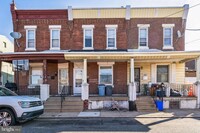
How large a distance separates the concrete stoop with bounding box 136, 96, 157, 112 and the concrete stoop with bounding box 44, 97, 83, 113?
3.93 metres

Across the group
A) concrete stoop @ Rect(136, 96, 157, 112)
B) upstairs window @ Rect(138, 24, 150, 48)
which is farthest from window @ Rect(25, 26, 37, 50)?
concrete stoop @ Rect(136, 96, 157, 112)

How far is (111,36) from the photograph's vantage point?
1817 cm

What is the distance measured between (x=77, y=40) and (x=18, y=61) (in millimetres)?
5483

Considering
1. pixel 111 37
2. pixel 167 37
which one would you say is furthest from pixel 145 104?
pixel 167 37

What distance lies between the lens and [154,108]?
43.5 ft

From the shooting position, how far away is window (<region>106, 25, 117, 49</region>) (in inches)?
711

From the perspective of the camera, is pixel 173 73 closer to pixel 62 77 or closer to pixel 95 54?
pixel 95 54

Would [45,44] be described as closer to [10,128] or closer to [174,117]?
[10,128]

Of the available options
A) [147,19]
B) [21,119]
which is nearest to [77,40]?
[147,19]

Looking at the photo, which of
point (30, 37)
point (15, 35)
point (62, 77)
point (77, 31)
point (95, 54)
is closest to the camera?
point (95, 54)

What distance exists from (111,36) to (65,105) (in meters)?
7.79

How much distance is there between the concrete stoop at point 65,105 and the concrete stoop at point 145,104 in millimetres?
3934

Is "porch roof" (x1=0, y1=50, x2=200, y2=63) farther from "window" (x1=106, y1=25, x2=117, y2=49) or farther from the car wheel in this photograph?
the car wheel

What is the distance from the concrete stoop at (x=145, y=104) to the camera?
1319 cm
